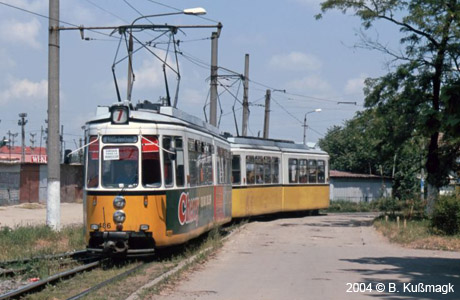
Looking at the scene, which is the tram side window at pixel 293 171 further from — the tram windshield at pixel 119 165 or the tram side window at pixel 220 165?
the tram windshield at pixel 119 165

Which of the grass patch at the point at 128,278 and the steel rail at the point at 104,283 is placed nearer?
the steel rail at the point at 104,283

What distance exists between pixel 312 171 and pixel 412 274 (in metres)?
19.1

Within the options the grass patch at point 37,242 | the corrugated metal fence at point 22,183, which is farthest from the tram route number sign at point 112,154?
the corrugated metal fence at point 22,183

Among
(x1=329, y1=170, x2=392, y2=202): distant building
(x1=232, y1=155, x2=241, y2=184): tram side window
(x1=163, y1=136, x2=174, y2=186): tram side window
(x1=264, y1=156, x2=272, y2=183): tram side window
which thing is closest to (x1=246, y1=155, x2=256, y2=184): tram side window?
(x1=232, y1=155, x2=241, y2=184): tram side window

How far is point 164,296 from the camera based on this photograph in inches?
393

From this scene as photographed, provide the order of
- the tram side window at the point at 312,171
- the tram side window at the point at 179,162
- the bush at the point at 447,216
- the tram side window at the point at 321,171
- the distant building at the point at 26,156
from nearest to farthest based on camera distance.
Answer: the tram side window at the point at 179,162 < the bush at the point at 447,216 < the tram side window at the point at 312,171 < the tram side window at the point at 321,171 < the distant building at the point at 26,156

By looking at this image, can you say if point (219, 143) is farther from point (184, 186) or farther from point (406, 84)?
point (406, 84)

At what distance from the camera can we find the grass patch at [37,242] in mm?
15039

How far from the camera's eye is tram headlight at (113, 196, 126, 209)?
1298cm

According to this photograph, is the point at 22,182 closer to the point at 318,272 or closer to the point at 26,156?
the point at 318,272

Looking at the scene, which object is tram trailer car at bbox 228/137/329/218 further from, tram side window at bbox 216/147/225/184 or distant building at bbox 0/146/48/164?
distant building at bbox 0/146/48/164

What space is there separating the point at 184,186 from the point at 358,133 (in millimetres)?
14478

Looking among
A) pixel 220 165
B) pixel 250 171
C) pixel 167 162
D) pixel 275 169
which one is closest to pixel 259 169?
pixel 250 171

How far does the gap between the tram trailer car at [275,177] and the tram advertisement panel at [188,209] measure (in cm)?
670
